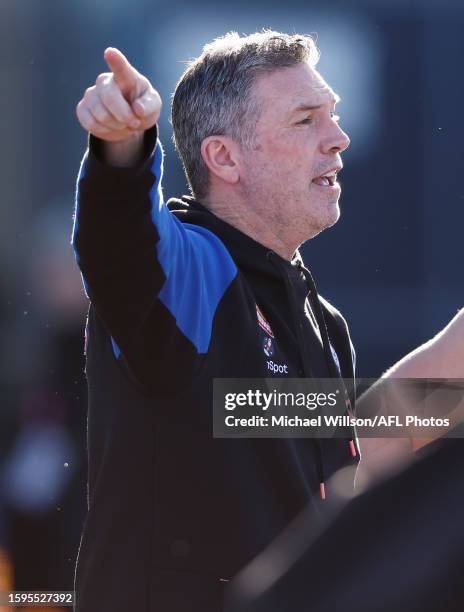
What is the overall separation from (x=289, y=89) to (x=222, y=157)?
0.70 ft

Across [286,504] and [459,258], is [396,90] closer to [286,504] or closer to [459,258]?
[459,258]

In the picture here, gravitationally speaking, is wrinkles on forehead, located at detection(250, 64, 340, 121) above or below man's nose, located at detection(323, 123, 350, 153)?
above

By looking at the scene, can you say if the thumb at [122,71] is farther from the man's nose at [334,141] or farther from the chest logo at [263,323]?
the man's nose at [334,141]

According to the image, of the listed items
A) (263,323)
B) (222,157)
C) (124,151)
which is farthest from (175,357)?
(222,157)

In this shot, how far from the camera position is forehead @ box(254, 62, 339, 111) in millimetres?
2393

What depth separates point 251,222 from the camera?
235cm

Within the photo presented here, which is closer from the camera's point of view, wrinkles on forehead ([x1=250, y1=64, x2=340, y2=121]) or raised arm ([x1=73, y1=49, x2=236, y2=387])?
raised arm ([x1=73, y1=49, x2=236, y2=387])

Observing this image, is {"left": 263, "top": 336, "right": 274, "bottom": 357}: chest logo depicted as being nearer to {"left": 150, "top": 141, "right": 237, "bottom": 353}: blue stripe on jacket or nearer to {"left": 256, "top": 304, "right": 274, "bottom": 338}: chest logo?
{"left": 256, "top": 304, "right": 274, "bottom": 338}: chest logo

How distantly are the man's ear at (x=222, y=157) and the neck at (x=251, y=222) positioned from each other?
53mm

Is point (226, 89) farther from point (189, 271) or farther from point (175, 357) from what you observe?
point (175, 357)

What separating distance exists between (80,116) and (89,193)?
147 mm

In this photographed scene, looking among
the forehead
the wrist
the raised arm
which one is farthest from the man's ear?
the wrist

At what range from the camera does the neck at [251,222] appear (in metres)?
2.34

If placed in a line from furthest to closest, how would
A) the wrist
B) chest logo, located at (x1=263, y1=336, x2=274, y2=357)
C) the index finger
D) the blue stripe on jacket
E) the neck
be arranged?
the neck → chest logo, located at (x1=263, y1=336, x2=274, y2=357) → the blue stripe on jacket → the wrist → the index finger
